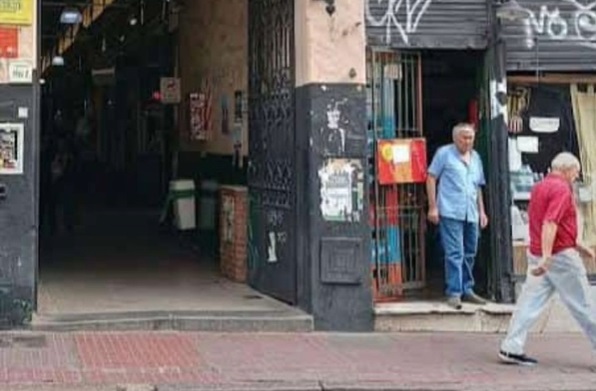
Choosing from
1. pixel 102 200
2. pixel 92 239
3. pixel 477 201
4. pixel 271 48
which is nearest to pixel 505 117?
pixel 477 201

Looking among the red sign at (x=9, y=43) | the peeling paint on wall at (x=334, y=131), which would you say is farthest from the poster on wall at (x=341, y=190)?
the red sign at (x=9, y=43)

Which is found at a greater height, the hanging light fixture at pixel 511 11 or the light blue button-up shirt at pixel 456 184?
the hanging light fixture at pixel 511 11

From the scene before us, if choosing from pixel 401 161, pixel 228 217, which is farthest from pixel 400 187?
pixel 228 217

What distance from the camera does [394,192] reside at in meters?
12.0

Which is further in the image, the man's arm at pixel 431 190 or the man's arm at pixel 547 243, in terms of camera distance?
the man's arm at pixel 431 190

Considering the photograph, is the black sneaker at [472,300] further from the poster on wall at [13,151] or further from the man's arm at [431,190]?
the poster on wall at [13,151]

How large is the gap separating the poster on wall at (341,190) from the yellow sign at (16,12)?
327 centimetres

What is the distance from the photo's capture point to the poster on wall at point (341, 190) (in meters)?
11.3

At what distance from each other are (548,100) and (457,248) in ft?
6.67

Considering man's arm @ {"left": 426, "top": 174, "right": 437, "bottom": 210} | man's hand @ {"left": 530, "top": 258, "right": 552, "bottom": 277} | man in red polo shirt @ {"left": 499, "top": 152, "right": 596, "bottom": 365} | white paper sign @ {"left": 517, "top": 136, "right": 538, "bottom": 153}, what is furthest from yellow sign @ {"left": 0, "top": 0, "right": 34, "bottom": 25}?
man's hand @ {"left": 530, "top": 258, "right": 552, "bottom": 277}

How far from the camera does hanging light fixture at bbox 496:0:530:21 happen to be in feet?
38.2

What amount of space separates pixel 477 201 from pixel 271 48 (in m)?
2.95

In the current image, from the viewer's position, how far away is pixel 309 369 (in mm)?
9562

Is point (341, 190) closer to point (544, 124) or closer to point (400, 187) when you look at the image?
point (400, 187)
